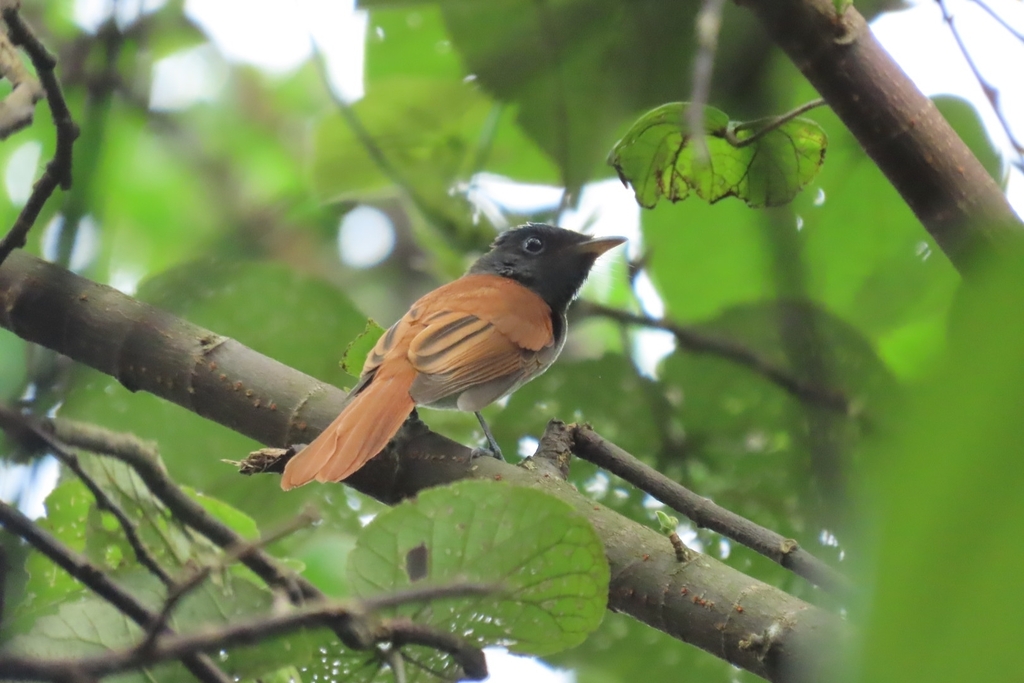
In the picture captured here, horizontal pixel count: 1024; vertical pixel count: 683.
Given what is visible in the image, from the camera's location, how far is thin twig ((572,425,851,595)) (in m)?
1.38

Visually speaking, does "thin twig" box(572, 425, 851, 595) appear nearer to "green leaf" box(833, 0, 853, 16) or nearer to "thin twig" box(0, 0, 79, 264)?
"green leaf" box(833, 0, 853, 16)

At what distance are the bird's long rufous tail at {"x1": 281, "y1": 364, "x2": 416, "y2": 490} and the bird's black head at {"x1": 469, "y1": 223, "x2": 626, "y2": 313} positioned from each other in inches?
61.2

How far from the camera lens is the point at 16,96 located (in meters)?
1.50

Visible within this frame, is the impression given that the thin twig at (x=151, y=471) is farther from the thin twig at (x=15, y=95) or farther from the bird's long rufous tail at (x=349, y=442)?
the thin twig at (x=15, y=95)

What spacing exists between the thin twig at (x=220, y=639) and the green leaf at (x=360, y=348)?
4.27ft

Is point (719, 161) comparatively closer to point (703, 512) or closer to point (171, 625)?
point (703, 512)

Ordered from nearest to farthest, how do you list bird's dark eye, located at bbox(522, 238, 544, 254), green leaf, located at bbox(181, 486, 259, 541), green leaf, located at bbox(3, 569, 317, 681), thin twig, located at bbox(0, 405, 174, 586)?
thin twig, located at bbox(0, 405, 174, 586) < green leaf, located at bbox(3, 569, 317, 681) < green leaf, located at bbox(181, 486, 259, 541) < bird's dark eye, located at bbox(522, 238, 544, 254)

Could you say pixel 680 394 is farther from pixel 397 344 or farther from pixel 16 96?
pixel 16 96

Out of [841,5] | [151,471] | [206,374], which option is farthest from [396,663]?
[841,5]

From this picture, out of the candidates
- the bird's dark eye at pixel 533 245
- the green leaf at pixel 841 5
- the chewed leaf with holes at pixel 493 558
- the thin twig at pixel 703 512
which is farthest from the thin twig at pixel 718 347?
the chewed leaf with holes at pixel 493 558

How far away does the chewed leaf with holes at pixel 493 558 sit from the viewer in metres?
1.00

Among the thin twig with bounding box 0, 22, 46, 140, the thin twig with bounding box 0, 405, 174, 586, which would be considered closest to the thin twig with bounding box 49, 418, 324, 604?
the thin twig with bounding box 0, 405, 174, 586

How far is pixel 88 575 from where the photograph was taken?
0.90 m

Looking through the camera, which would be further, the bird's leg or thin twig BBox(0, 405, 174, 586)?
the bird's leg
